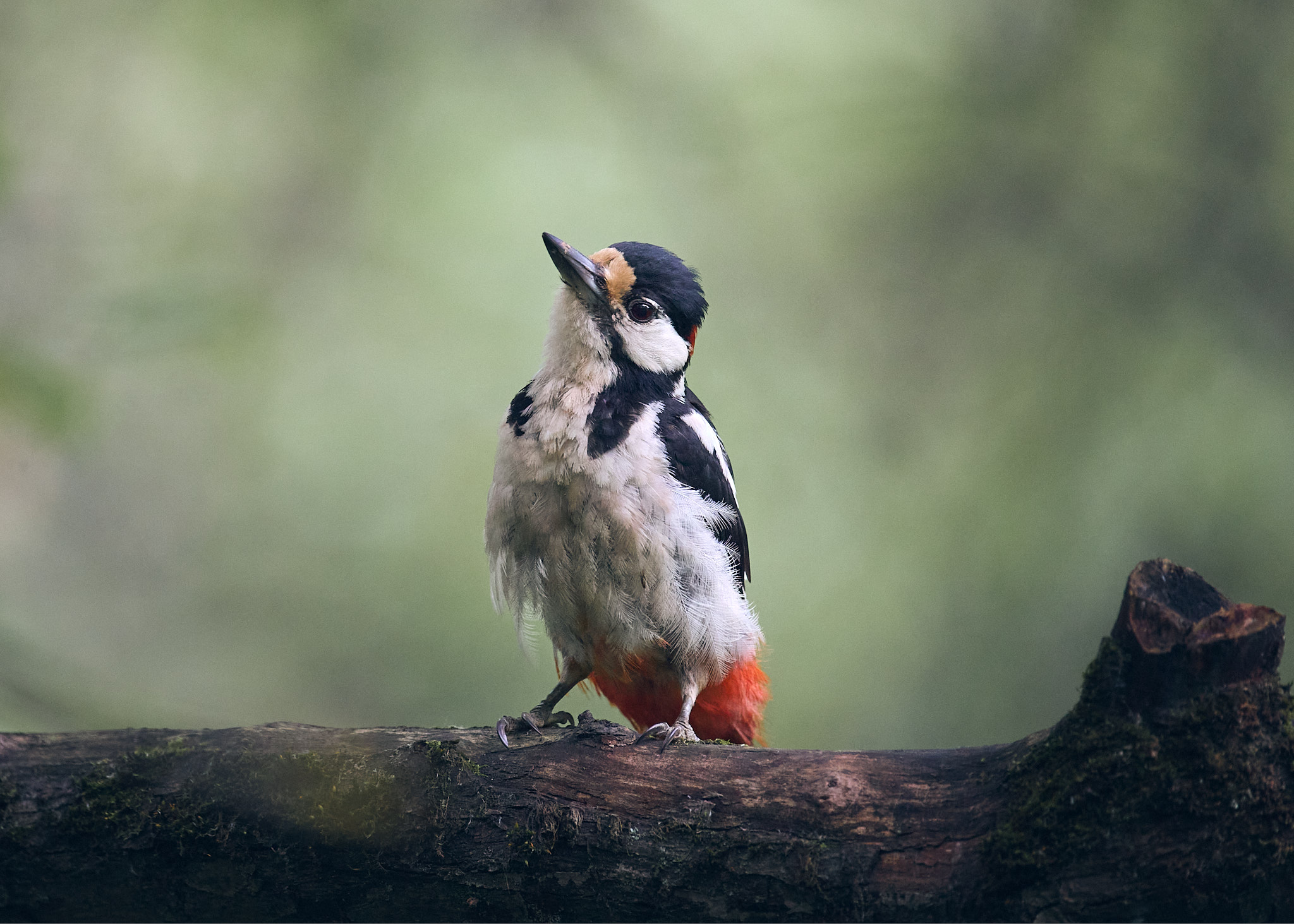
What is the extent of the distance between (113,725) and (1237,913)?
229 centimetres

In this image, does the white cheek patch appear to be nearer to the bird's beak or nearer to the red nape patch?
the bird's beak

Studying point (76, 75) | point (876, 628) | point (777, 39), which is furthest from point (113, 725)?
point (777, 39)

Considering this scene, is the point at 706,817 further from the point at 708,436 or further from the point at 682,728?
the point at 708,436

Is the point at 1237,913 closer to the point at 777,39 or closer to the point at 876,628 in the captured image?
the point at 876,628

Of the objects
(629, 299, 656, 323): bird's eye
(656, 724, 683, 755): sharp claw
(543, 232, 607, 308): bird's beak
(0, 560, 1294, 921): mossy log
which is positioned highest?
(543, 232, 607, 308): bird's beak

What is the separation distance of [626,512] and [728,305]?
3061 mm

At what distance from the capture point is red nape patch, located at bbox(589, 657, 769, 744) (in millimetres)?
3600

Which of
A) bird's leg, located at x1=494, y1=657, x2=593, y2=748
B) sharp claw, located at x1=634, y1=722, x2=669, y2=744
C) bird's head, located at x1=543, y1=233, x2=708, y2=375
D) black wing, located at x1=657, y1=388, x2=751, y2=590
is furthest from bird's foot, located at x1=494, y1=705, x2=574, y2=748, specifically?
bird's head, located at x1=543, y1=233, x2=708, y2=375

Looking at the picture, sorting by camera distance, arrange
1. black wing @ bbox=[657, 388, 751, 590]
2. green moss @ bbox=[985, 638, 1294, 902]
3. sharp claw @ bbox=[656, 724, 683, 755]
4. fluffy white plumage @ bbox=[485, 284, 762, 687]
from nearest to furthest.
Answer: green moss @ bbox=[985, 638, 1294, 902]
sharp claw @ bbox=[656, 724, 683, 755]
fluffy white plumage @ bbox=[485, 284, 762, 687]
black wing @ bbox=[657, 388, 751, 590]

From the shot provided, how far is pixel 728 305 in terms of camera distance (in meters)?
6.07

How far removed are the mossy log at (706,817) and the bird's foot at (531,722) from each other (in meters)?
0.12

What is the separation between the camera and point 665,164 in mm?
6066

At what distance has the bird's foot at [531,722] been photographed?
290 cm

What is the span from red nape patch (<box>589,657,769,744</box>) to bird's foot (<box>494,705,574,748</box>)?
1.26 ft
